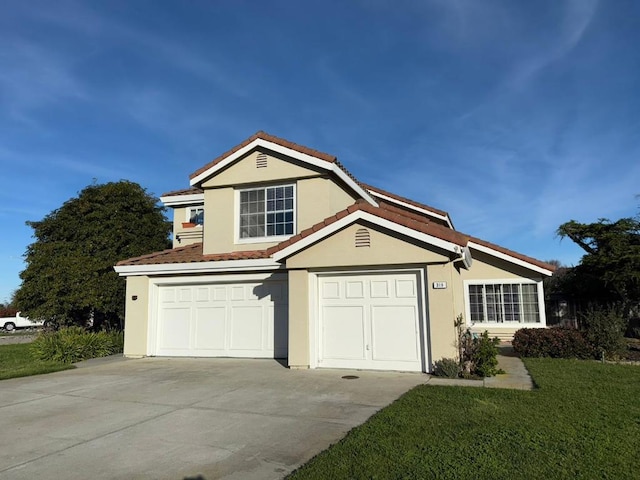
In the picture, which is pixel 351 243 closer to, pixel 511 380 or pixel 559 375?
pixel 511 380

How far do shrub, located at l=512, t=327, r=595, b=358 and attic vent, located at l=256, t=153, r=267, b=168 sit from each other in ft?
28.5

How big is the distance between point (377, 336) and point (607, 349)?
239 inches

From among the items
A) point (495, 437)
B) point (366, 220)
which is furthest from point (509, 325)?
point (495, 437)

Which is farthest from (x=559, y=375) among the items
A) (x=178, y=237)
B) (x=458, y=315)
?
(x=178, y=237)

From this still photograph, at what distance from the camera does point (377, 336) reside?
34.1 ft

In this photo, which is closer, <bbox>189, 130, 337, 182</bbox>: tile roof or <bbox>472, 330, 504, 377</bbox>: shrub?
<bbox>472, 330, 504, 377</bbox>: shrub

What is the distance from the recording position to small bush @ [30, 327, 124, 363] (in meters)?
13.8

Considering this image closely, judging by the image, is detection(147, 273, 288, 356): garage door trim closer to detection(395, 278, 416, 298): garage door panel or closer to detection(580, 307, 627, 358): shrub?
detection(395, 278, 416, 298): garage door panel

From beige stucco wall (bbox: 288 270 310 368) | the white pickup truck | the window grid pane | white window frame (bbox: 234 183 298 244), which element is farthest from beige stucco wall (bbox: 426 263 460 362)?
the white pickup truck

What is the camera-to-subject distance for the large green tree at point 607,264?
52.2ft

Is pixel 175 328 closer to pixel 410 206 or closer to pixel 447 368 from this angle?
pixel 447 368

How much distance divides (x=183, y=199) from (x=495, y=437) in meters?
14.2

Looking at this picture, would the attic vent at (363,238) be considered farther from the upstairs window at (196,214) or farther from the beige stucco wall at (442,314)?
the upstairs window at (196,214)

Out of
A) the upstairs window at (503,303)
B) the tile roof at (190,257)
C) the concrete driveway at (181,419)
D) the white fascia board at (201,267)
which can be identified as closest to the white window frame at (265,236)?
the tile roof at (190,257)
